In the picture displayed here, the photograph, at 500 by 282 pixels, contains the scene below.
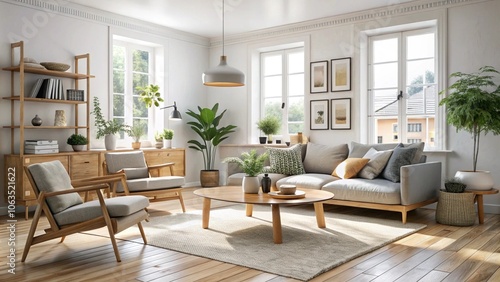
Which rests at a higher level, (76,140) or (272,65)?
(272,65)

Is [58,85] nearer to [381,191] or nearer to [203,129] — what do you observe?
[203,129]

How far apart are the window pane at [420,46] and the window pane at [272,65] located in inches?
87.3

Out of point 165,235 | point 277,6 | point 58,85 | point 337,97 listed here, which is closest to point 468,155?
point 337,97

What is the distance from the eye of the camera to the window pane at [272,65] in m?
7.54

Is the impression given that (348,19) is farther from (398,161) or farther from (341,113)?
(398,161)

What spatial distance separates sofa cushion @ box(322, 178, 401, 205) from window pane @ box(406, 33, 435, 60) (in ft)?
6.62

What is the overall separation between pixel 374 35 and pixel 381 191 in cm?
272

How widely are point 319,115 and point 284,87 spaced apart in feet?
3.14

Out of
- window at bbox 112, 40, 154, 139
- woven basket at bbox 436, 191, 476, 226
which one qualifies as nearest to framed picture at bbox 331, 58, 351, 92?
woven basket at bbox 436, 191, 476, 226

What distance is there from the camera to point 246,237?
3.94 metres

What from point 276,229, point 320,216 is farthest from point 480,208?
point 276,229

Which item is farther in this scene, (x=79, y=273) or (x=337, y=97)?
(x=337, y=97)

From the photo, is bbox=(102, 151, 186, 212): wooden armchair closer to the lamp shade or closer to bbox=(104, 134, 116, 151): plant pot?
bbox=(104, 134, 116, 151): plant pot

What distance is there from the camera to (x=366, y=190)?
4820mm
